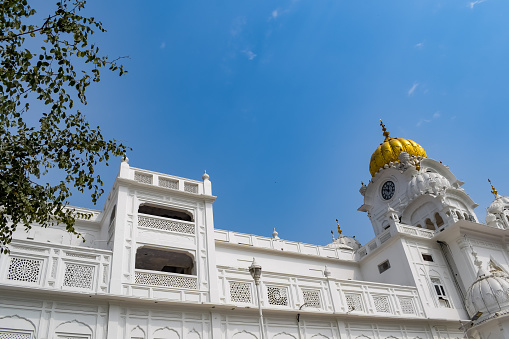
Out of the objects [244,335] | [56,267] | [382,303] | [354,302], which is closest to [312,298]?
[354,302]

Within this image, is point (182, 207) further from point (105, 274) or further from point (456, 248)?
point (456, 248)

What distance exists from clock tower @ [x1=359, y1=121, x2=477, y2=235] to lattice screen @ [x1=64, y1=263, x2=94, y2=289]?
1658 cm

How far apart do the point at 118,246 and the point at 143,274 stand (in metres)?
1.37

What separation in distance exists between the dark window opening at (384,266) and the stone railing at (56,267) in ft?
50.7

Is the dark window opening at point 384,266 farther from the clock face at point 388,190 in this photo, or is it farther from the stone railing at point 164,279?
the stone railing at point 164,279

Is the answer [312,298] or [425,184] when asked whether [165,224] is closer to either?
[312,298]

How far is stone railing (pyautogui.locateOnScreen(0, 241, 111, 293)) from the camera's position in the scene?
13.3 metres

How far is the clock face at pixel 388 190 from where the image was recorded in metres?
31.4

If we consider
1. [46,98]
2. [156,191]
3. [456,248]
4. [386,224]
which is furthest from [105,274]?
[386,224]

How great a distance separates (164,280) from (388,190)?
21.1m

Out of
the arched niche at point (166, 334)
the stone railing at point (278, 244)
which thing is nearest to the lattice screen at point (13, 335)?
the arched niche at point (166, 334)

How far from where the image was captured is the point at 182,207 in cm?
1817

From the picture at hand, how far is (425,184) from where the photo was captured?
93.9 ft

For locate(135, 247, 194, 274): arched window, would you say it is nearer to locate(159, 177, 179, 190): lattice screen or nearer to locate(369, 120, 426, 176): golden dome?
locate(159, 177, 179, 190): lattice screen
